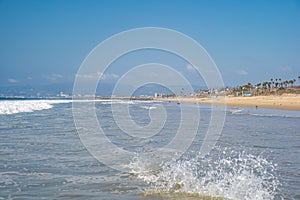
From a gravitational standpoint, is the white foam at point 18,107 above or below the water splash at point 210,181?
above

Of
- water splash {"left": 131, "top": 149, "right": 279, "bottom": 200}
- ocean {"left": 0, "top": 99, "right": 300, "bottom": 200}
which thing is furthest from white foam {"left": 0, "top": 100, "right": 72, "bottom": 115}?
water splash {"left": 131, "top": 149, "right": 279, "bottom": 200}

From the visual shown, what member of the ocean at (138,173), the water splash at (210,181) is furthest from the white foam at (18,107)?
the water splash at (210,181)

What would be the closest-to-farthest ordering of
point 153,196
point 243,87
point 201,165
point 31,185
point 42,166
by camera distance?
point 153,196 → point 31,185 → point 42,166 → point 201,165 → point 243,87

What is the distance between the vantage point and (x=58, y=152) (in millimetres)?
11320

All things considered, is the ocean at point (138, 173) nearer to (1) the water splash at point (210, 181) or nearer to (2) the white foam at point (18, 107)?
(1) the water splash at point (210, 181)

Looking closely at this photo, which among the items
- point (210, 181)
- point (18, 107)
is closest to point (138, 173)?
point (210, 181)

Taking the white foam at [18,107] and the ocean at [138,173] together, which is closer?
the ocean at [138,173]

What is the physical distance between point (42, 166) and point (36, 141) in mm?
5150

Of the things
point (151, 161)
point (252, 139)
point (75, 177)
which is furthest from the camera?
point (252, 139)

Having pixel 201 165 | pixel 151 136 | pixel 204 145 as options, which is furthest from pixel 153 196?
pixel 151 136

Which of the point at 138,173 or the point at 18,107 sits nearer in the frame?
the point at 138,173

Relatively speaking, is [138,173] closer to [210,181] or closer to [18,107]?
[210,181]

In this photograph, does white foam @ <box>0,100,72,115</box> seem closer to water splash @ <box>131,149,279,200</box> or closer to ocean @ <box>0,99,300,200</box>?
ocean @ <box>0,99,300,200</box>

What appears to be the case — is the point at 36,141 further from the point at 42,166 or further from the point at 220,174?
the point at 220,174
